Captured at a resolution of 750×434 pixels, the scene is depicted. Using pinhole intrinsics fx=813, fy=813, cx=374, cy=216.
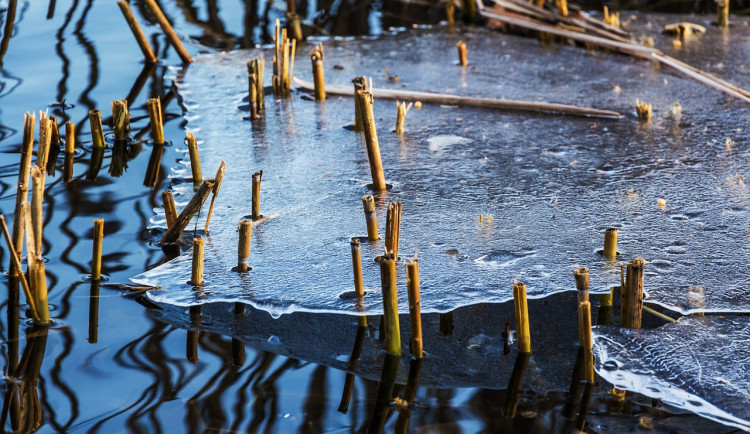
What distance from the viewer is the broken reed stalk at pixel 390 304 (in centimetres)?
221

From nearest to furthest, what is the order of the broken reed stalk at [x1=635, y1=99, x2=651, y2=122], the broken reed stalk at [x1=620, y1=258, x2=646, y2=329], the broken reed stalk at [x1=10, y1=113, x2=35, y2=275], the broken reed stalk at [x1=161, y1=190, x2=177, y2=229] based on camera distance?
the broken reed stalk at [x1=620, y1=258, x2=646, y2=329] → the broken reed stalk at [x1=10, y1=113, x2=35, y2=275] → the broken reed stalk at [x1=161, y1=190, x2=177, y2=229] → the broken reed stalk at [x1=635, y1=99, x2=651, y2=122]

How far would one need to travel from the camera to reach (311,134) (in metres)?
4.07

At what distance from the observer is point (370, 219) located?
2844mm

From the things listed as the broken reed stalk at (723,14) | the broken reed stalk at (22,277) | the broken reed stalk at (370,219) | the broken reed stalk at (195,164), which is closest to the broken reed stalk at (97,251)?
the broken reed stalk at (22,277)

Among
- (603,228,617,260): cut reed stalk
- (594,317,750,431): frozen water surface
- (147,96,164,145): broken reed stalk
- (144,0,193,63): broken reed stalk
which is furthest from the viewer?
(144,0,193,63): broken reed stalk

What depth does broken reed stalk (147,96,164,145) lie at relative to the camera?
156 inches

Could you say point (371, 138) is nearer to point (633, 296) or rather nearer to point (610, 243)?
point (610, 243)

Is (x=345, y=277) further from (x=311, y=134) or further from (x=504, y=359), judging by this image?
(x=311, y=134)

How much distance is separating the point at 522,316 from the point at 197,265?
1.05m

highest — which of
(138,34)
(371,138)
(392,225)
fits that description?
(138,34)

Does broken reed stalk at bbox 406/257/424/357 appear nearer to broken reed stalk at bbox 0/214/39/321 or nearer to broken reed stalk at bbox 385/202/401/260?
broken reed stalk at bbox 385/202/401/260

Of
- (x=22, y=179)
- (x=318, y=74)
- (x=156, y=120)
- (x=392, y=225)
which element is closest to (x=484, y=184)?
(x=392, y=225)

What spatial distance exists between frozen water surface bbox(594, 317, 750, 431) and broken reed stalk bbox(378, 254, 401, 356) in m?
0.59

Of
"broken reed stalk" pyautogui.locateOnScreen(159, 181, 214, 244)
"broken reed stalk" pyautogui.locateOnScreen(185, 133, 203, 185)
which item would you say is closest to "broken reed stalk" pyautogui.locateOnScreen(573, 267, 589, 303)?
"broken reed stalk" pyautogui.locateOnScreen(159, 181, 214, 244)
